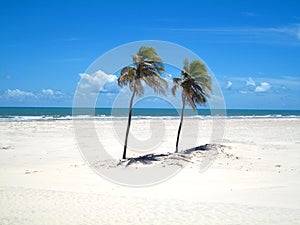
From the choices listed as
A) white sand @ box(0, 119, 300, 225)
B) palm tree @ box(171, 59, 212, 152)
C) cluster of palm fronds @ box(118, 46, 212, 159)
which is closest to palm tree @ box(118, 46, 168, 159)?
cluster of palm fronds @ box(118, 46, 212, 159)

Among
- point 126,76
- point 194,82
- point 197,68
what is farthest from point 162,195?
point 197,68

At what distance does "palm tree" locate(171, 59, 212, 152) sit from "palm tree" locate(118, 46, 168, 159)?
2.03 m

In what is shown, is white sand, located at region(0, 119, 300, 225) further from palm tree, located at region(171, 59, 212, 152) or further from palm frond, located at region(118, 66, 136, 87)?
palm frond, located at region(118, 66, 136, 87)

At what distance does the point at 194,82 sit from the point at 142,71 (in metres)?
3.32

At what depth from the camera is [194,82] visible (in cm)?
1659

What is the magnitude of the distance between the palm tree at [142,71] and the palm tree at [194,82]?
6.67 feet

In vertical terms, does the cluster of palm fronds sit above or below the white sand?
above

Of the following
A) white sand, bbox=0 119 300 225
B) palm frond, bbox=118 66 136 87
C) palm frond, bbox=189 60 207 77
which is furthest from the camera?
palm frond, bbox=189 60 207 77

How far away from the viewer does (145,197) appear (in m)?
9.70

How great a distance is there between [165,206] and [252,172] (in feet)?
20.8

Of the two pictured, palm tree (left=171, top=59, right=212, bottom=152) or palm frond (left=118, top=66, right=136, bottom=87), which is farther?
palm tree (left=171, top=59, right=212, bottom=152)

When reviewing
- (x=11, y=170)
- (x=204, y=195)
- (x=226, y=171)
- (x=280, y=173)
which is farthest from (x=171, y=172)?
(x=11, y=170)

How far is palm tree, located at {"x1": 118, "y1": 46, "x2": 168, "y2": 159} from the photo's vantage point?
14.5 meters

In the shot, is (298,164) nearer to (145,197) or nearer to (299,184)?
(299,184)
